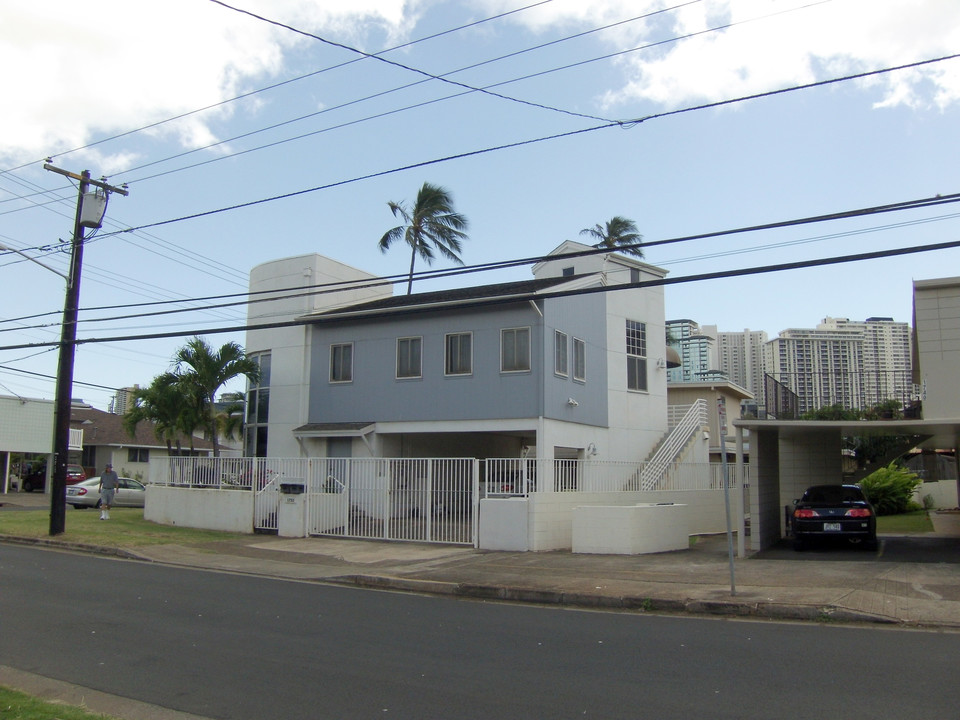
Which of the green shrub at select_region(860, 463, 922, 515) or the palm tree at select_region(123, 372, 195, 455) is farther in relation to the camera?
the green shrub at select_region(860, 463, 922, 515)

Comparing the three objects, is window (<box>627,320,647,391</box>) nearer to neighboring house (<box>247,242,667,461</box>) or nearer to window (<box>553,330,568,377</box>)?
neighboring house (<box>247,242,667,461</box>)

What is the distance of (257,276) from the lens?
28.3 metres

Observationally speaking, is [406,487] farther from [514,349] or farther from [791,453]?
[791,453]

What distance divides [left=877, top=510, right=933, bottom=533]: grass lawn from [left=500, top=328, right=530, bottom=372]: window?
10.5 metres

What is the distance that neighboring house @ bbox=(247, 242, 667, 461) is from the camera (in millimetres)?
22766

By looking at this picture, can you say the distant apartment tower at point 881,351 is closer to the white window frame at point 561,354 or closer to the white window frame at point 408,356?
the white window frame at point 561,354

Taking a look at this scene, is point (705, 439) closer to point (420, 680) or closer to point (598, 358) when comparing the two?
point (598, 358)

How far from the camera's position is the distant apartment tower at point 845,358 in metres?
56.8

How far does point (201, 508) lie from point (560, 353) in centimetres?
1078

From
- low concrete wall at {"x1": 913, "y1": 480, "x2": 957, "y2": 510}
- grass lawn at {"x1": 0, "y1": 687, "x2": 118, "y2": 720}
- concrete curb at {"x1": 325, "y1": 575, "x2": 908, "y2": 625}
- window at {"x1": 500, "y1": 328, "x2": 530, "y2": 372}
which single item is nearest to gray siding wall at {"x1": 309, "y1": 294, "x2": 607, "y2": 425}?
window at {"x1": 500, "y1": 328, "x2": 530, "y2": 372}

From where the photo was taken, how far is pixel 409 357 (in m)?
24.5

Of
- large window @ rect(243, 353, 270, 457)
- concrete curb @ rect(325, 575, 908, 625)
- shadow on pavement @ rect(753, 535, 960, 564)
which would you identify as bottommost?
concrete curb @ rect(325, 575, 908, 625)

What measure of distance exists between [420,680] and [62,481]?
16.8 m

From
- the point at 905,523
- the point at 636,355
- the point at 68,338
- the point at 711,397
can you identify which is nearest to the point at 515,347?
the point at 636,355
